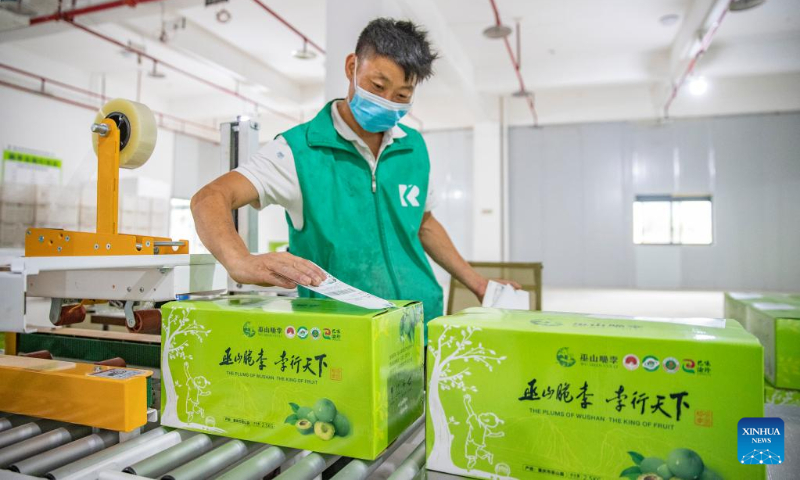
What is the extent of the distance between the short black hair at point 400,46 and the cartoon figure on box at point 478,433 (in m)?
0.78

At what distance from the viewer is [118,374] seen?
2.62 feet

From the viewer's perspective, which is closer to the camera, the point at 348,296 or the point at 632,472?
the point at 632,472

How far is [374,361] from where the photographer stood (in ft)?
2.13

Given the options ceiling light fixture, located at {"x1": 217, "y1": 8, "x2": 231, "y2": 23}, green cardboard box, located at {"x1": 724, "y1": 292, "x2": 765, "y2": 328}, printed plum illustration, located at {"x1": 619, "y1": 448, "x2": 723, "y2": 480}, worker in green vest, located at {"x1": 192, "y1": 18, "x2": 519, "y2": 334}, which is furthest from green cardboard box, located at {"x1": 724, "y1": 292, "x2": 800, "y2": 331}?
ceiling light fixture, located at {"x1": 217, "y1": 8, "x2": 231, "y2": 23}

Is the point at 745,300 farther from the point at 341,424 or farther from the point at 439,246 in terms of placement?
the point at 341,424

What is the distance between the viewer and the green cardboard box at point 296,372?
66 cm

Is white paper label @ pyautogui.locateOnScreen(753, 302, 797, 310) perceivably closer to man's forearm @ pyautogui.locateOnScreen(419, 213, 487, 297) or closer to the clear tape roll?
man's forearm @ pyautogui.locateOnScreen(419, 213, 487, 297)

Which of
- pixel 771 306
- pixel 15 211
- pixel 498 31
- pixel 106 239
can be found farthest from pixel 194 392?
pixel 15 211

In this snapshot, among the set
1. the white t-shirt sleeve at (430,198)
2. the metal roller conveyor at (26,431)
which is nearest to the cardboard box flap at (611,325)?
the metal roller conveyor at (26,431)

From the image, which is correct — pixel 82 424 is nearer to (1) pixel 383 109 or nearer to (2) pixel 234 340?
(2) pixel 234 340

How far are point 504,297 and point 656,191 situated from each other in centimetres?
888

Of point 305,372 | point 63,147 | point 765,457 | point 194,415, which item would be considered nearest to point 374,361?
point 305,372

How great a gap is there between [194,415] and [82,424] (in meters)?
0.18

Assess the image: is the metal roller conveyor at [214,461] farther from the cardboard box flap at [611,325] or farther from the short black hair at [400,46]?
the short black hair at [400,46]
